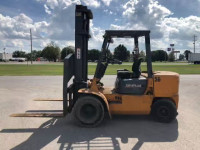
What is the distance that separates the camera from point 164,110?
660 cm

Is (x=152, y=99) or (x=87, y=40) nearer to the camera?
(x=152, y=99)

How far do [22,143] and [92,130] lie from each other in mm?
1782

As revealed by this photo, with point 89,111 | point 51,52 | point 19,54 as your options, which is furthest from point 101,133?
point 19,54

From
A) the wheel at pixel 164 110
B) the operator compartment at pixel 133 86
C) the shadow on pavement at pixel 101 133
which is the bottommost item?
the shadow on pavement at pixel 101 133

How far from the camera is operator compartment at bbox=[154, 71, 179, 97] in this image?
253 inches

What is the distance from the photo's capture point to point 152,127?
6.22 m

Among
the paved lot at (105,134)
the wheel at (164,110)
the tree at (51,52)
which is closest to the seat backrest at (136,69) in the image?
the wheel at (164,110)

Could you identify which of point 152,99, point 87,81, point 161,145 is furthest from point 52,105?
point 161,145

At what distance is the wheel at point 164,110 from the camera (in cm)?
654

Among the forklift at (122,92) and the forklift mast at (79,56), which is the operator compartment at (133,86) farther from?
the forklift mast at (79,56)

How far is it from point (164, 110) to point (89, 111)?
7.04ft

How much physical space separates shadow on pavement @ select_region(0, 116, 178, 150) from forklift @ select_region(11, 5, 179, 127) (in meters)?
0.31

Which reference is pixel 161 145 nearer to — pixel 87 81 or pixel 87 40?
pixel 87 81

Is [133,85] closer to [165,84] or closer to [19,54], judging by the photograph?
[165,84]
